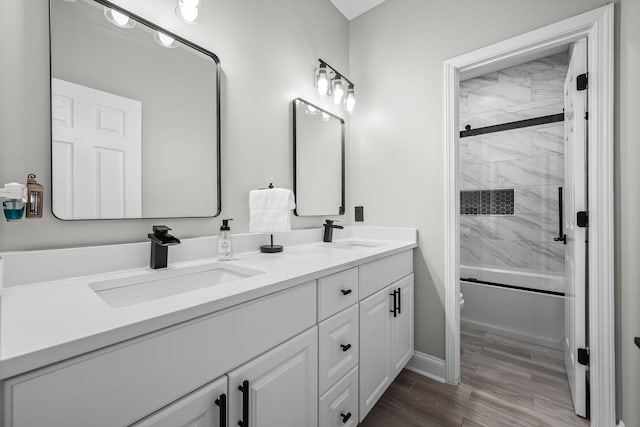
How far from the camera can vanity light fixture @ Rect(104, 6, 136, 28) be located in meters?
1.02

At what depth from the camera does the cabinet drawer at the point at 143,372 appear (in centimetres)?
46

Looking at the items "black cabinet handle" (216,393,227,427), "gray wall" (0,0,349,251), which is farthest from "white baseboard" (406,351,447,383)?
"black cabinet handle" (216,393,227,427)

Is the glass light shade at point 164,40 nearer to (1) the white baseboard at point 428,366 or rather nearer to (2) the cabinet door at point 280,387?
(2) the cabinet door at point 280,387

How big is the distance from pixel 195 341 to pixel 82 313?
0.78ft

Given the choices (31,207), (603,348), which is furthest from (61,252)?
(603,348)

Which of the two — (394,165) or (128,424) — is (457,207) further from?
(128,424)

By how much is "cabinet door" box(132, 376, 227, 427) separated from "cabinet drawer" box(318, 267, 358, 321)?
42 cm

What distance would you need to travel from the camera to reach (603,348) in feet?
4.35

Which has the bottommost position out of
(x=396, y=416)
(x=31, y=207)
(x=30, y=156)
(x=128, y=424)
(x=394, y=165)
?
(x=396, y=416)

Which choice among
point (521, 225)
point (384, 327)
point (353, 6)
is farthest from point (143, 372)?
point (521, 225)

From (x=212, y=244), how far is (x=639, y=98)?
1.94m

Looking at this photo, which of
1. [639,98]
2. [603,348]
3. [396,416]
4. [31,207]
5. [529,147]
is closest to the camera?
[31,207]

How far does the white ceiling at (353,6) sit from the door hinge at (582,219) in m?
1.90

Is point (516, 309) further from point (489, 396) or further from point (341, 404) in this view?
point (341, 404)
